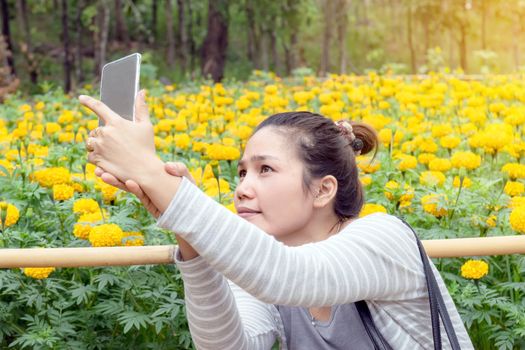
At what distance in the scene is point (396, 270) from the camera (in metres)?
1.74

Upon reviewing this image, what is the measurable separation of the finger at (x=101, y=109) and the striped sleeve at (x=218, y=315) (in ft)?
1.37

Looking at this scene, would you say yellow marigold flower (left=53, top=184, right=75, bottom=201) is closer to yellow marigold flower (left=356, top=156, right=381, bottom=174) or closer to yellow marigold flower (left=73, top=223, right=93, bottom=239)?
yellow marigold flower (left=73, top=223, right=93, bottom=239)

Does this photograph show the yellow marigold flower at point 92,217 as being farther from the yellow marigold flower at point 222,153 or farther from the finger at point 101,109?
the finger at point 101,109

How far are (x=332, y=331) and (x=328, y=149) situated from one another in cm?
40

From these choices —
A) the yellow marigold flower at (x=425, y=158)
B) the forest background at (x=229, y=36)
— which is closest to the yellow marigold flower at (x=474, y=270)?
the yellow marigold flower at (x=425, y=158)

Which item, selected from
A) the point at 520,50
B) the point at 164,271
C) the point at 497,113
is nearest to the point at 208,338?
the point at 164,271

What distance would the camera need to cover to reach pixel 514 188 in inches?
119

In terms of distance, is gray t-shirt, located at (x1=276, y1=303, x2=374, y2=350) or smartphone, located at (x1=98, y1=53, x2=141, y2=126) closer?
smartphone, located at (x1=98, y1=53, x2=141, y2=126)

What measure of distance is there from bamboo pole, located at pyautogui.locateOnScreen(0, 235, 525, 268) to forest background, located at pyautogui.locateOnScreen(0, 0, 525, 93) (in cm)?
1012

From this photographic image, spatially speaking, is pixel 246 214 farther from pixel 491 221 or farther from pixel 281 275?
pixel 491 221

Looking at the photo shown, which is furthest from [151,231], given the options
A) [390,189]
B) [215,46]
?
[215,46]

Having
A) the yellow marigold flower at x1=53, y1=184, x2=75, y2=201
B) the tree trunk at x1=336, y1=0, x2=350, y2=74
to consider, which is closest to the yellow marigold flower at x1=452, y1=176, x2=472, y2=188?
the yellow marigold flower at x1=53, y1=184, x2=75, y2=201

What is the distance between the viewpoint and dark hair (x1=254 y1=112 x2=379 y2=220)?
191 centimetres

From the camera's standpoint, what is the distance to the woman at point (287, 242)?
4.62 feet
